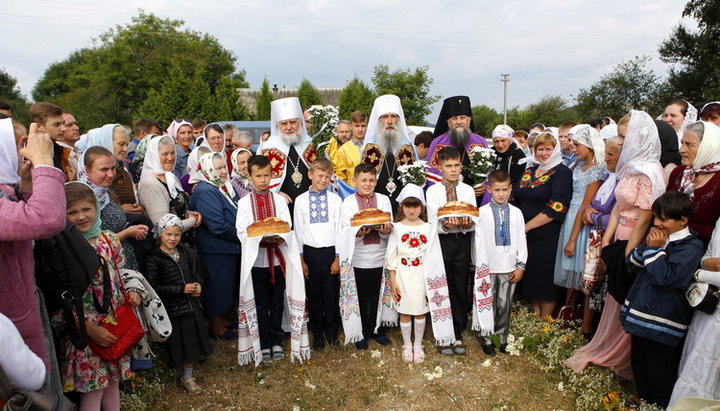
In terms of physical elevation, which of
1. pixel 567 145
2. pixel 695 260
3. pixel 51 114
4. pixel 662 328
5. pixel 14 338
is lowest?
pixel 662 328

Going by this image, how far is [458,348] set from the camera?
4.71 metres

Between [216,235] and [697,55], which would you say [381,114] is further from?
[697,55]

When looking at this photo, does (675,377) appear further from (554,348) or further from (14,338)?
(14,338)

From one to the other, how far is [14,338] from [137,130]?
644 centimetres

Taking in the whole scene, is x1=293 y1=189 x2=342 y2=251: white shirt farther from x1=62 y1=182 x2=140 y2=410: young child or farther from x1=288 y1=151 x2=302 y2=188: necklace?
x1=62 y1=182 x2=140 y2=410: young child

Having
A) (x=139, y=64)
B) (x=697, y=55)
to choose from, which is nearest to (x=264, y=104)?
(x=139, y=64)

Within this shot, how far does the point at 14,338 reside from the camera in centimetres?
179

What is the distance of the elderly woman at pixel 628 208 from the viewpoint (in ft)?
11.7

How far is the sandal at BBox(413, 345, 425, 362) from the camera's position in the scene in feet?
14.9

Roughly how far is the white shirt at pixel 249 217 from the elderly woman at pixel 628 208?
3.07 m

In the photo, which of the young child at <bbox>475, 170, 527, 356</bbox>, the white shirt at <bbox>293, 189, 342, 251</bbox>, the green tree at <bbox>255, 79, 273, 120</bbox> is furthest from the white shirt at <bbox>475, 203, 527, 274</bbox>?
the green tree at <bbox>255, 79, 273, 120</bbox>

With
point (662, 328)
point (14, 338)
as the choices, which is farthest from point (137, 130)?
point (662, 328)

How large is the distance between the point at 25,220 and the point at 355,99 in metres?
25.0

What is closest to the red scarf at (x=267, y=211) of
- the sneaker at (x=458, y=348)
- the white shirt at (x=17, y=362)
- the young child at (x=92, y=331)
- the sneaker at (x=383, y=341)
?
the sneaker at (x=383, y=341)
